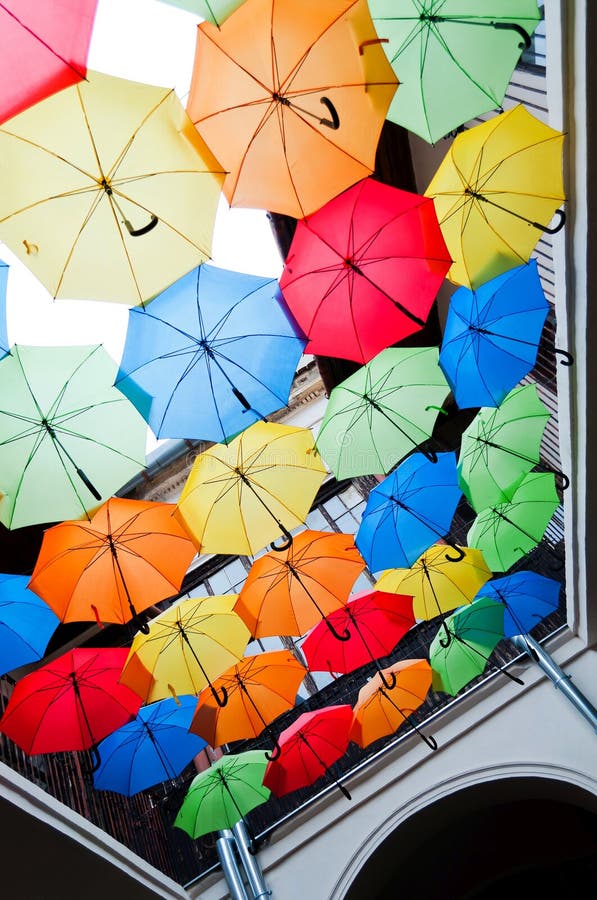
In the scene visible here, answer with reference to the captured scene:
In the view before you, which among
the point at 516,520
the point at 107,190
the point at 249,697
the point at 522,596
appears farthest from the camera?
the point at 522,596

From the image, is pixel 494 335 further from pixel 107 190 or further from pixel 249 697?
pixel 249 697

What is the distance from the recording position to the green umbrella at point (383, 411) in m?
4.82

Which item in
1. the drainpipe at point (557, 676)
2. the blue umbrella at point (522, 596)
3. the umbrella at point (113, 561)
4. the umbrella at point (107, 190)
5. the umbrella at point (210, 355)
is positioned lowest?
the drainpipe at point (557, 676)

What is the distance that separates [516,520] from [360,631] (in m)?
1.74

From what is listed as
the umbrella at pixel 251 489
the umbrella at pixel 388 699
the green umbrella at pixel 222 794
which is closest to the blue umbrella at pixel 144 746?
the green umbrella at pixel 222 794

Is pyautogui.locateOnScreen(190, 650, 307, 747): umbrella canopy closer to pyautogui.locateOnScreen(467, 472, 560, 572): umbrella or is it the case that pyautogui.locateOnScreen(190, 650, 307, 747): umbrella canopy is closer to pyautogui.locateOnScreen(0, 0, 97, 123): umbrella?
pyautogui.locateOnScreen(467, 472, 560, 572): umbrella

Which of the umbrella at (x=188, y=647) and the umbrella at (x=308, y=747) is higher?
the umbrella at (x=188, y=647)

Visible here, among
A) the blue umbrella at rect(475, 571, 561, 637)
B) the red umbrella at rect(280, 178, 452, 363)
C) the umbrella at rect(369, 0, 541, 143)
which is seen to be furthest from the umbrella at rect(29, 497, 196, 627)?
the blue umbrella at rect(475, 571, 561, 637)

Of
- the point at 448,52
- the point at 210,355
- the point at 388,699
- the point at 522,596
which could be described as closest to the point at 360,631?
the point at 388,699

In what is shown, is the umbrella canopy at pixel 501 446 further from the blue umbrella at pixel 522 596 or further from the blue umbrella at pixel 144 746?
the blue umbrella at pixel 144 746

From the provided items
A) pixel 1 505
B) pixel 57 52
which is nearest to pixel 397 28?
pixel 57 52

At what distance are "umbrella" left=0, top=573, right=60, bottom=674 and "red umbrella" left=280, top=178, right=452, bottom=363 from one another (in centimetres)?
271

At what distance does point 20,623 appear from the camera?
189 inches

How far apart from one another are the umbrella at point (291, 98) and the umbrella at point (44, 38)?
23.9 inches
